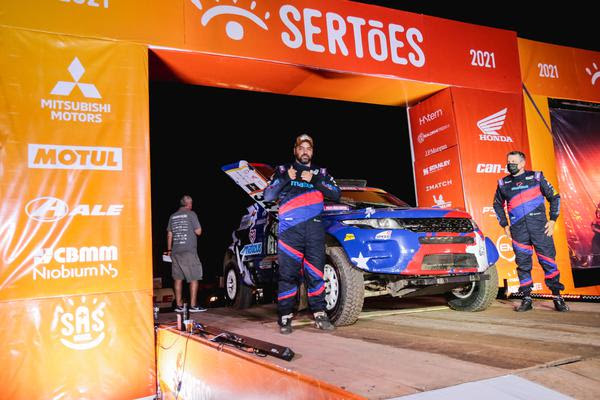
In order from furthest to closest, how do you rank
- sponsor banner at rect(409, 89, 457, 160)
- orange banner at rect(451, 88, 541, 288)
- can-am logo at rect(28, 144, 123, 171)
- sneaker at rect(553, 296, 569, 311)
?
sponsor banner at rect(409, 89, 457, 160), orange banner at rect(451, 88, 541, 288), sneaker at rect(553, 296, 569, 311), can-am logo at rect(28, 144, 123, 171)

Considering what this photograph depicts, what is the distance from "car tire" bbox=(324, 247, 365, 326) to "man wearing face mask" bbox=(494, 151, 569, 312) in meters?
2.18

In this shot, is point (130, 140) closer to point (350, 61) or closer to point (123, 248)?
point (123, 248)

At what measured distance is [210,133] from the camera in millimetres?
11617

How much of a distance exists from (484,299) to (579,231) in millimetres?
4215

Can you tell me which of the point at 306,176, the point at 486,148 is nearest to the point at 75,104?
the point at 306,176

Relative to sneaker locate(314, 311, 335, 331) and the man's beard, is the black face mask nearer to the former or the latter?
the man's beard

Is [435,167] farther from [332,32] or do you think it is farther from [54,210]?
[54,210]

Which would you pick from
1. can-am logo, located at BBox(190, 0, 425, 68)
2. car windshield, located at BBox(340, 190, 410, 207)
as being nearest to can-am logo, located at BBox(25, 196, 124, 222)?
can-am logo, located at BBox(190, 0, 425, 68)

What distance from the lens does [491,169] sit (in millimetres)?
7285

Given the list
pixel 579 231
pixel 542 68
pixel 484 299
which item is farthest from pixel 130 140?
pixel 579 231

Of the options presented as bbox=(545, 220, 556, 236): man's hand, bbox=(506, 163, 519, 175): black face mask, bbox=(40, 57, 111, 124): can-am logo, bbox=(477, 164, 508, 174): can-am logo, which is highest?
bbox=(40, 57, 111, 124): can-am logo

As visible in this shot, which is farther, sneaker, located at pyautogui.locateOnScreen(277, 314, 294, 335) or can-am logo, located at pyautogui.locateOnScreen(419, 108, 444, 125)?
can-am logo, located at pyautogui.locateOnScreen(419, 108, 444, 125)

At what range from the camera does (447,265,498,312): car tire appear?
202 inches

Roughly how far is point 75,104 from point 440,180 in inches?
215
